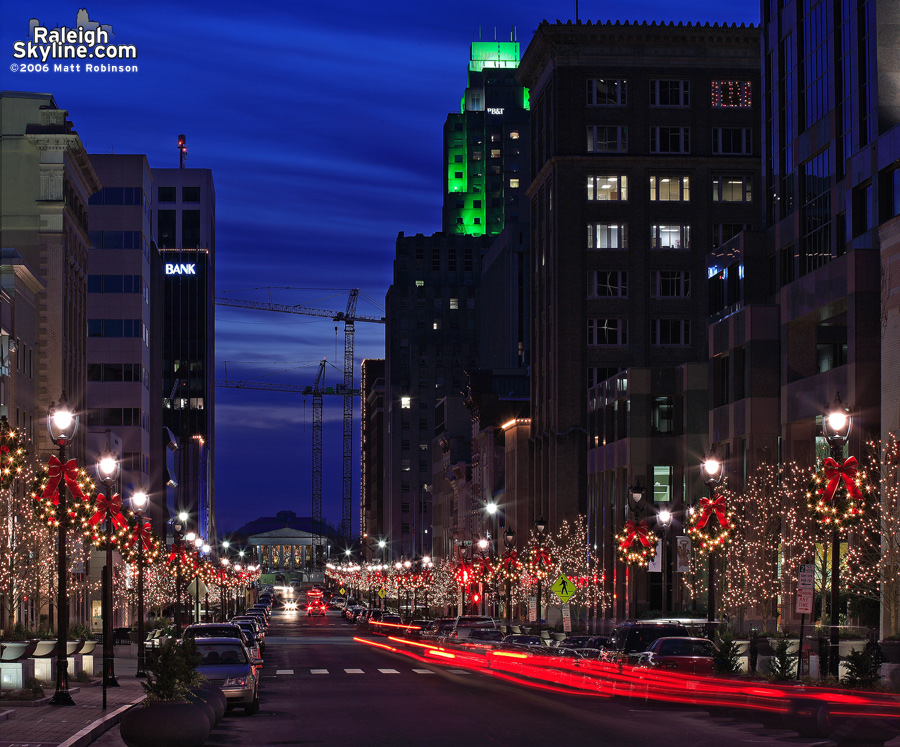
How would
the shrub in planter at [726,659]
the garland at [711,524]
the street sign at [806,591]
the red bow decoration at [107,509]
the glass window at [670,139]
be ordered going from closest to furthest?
1. the street sign at [806,591]
2. the shrub in planter at [726,659]
3. the red bow decoration at [107,509]
4. the garland at [711,524]
5. the glass window at [670,139]

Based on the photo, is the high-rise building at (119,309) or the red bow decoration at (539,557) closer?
the red bow decoration at (539,557)

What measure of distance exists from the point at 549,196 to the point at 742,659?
7677 cm

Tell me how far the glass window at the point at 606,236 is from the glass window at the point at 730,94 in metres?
12.9

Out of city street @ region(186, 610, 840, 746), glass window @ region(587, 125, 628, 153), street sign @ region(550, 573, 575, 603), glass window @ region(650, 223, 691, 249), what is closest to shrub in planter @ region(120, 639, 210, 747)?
city street @ region(186, 610, 840, 746)

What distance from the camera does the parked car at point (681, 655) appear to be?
123 ft

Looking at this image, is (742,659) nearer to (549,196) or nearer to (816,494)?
(816,494)

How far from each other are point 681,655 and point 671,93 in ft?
282

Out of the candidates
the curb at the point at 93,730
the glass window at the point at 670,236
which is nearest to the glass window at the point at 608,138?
the glass window at the point at 670,236

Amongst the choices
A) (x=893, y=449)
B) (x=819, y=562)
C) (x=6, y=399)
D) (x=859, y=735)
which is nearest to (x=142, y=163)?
(x=6, y=399)

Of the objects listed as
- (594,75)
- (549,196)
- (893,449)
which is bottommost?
(893,449)

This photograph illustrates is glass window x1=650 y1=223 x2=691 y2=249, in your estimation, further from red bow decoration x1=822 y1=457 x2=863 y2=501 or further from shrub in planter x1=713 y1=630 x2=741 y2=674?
red bow decoration x1=822 y1=457 x2=863 y2=501

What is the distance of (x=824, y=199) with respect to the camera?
6969 centimetres

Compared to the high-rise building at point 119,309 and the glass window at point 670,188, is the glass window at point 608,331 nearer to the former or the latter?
the glass window at point 670,188

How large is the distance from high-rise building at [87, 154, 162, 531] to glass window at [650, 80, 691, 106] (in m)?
50.2
